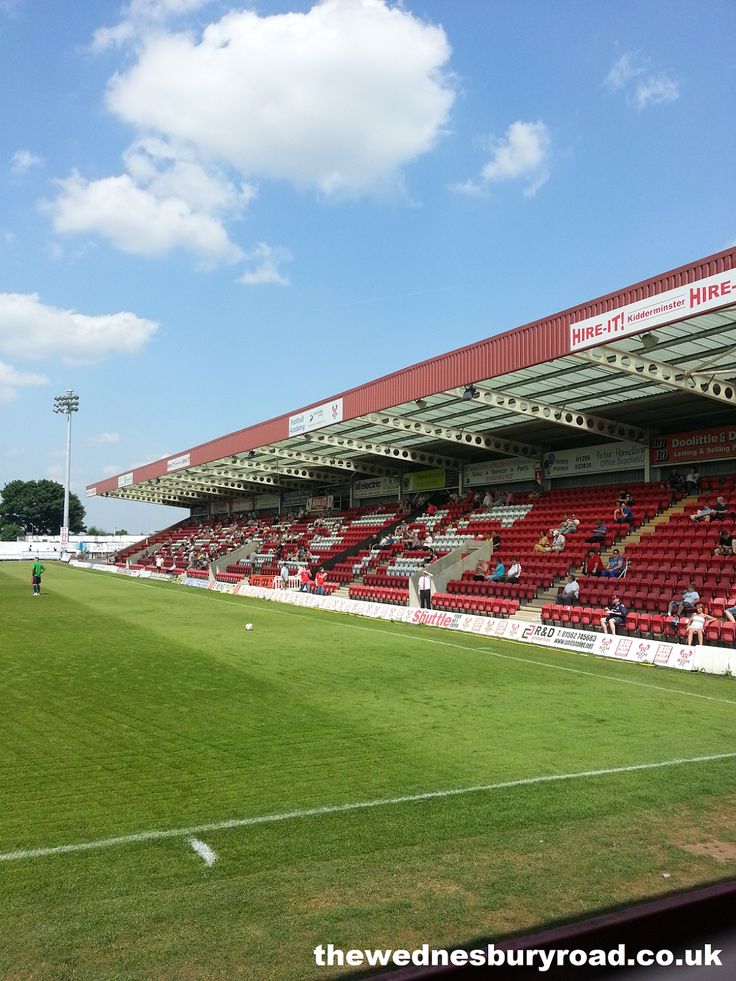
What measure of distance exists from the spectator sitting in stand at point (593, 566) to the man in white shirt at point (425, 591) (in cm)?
544

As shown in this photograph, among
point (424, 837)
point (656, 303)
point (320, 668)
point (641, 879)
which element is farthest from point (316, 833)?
point (656, 303)

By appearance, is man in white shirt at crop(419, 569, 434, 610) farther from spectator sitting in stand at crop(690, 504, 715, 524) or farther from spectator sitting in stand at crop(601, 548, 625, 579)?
spectator sitting in stand at crop(690, 504, 715, 524)

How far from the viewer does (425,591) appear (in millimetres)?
26484

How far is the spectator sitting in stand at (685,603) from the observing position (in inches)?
720

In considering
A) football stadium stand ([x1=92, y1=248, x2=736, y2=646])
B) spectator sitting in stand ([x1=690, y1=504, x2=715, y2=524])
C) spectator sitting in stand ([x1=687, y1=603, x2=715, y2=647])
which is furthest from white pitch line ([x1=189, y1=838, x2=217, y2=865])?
spectator sitting in stand ([x1=690, y1=504, x2=715, y2=524])

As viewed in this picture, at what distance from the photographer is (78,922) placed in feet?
14.6

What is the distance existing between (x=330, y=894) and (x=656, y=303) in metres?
15.0

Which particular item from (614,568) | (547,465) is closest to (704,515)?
(614,568)

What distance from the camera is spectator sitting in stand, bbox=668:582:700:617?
18278mm

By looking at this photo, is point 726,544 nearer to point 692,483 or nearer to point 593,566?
point 593,566

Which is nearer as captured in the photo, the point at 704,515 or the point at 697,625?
the point at 697,625

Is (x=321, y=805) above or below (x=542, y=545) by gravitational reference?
below

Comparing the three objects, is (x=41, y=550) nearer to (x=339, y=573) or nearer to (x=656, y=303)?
(x=339, y=573)

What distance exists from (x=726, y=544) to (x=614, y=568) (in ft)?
10.7
